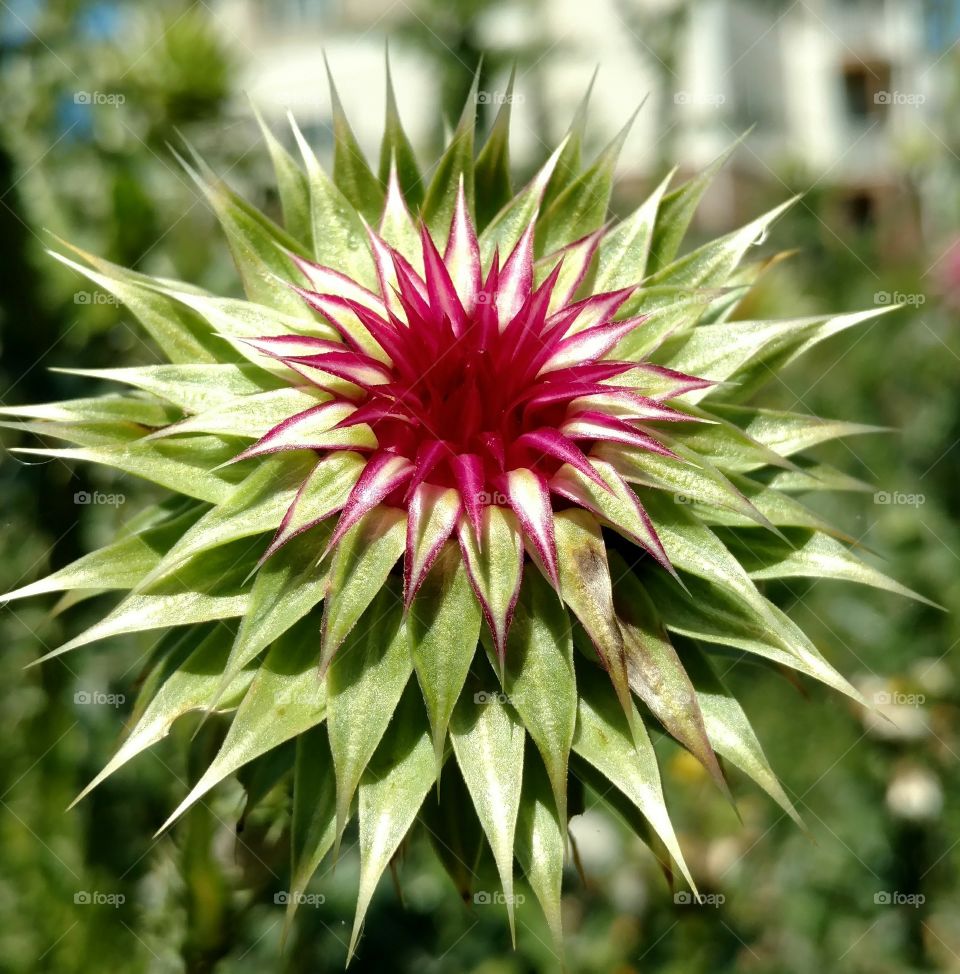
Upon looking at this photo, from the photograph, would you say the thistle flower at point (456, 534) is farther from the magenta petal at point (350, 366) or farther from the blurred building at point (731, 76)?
the blurred building at point (731, 76)

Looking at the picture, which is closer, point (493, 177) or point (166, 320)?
point (166, 320)

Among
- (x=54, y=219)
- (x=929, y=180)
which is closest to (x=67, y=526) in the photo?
(x=54, y=219)

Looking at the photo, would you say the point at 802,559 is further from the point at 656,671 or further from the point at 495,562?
the point at 495,562

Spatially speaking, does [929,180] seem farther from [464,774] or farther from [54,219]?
[464,774]

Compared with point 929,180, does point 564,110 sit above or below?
above

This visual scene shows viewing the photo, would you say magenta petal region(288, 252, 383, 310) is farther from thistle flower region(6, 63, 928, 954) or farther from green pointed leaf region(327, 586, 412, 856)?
green pointed leaf region(327, 586, 412, 856)

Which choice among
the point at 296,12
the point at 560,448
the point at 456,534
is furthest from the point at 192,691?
the point at 296,12
